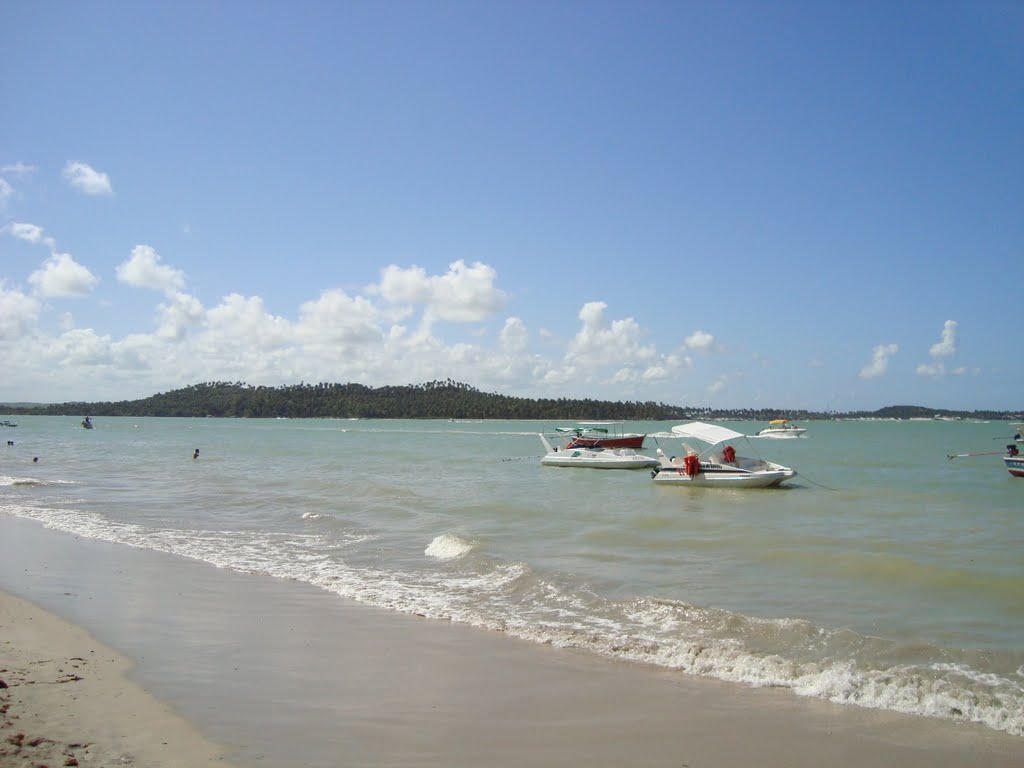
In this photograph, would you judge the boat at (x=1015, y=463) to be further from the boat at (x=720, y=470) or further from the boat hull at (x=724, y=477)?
the boat at (x=720, y=470)

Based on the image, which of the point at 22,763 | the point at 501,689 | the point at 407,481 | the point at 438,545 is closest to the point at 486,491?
the point at 407,481

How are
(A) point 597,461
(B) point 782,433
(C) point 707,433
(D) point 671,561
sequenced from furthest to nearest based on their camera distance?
(B) point 782,433 → (A) point 597,461 → (C) point 707,433 → (D) point 671,561

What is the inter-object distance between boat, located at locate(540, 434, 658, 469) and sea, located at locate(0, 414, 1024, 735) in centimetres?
1038

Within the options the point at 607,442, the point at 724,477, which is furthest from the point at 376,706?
the point at 607,442

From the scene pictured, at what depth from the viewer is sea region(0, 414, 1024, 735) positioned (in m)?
8.64

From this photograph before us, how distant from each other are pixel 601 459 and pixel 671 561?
2950cm

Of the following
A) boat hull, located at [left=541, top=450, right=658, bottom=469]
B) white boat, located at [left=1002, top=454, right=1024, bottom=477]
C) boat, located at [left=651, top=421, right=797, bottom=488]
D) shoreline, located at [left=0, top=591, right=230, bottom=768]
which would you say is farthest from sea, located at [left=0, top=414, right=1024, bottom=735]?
boat hull, located at [left=541, top=450, right=658, bottom=469]

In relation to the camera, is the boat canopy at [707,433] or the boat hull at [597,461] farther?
the boat hull at [597,461]

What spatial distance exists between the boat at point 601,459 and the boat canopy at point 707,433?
636 cm

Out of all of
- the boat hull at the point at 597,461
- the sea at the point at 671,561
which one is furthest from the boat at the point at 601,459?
the sea at the point at 671,561

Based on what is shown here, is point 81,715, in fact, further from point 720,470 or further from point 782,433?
point 782,433

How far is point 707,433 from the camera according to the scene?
34312 millimetres

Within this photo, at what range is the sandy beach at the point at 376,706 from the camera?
5.72 m

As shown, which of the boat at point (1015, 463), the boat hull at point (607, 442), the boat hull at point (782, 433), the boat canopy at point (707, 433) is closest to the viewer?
the boat canopy at point (707, 433)
